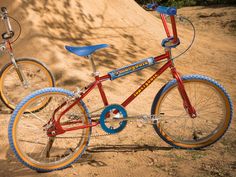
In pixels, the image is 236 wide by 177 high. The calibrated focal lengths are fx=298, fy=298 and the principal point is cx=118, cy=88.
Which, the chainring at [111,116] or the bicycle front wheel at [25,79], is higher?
the bicycle front wheel at [25,79]

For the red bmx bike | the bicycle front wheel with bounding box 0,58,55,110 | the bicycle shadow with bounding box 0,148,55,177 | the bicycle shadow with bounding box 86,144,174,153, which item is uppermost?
the bicycle front wheel with bounding box 0,58,55,110

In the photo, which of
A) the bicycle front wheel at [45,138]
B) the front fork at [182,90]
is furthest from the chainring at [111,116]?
the front fork at [182,90]

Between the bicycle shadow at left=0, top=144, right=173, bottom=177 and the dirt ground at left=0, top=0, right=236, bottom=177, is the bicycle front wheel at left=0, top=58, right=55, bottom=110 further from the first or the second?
the bicycle shadow at left=0, top=144, right=173, bottom=177

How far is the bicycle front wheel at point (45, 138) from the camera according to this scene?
3059mm

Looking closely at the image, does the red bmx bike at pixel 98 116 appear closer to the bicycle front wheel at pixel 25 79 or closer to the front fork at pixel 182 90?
the front fork at pixel 182 90

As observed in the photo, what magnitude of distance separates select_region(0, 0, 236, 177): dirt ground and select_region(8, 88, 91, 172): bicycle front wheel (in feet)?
→ 0.47

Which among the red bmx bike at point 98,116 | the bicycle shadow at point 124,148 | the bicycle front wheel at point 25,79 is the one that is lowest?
the bicycle shadow at point 124,148

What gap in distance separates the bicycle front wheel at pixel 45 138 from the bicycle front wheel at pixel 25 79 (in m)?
0.72

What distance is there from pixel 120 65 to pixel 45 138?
267 centimetres

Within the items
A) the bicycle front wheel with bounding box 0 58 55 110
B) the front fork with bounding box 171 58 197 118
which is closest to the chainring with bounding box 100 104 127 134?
the front fork with bounding box 171 58 197 118

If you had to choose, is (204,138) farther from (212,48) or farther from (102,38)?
(212,48)

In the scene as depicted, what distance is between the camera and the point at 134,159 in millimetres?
3504

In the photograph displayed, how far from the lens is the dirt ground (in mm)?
3359

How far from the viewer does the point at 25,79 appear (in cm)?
450
